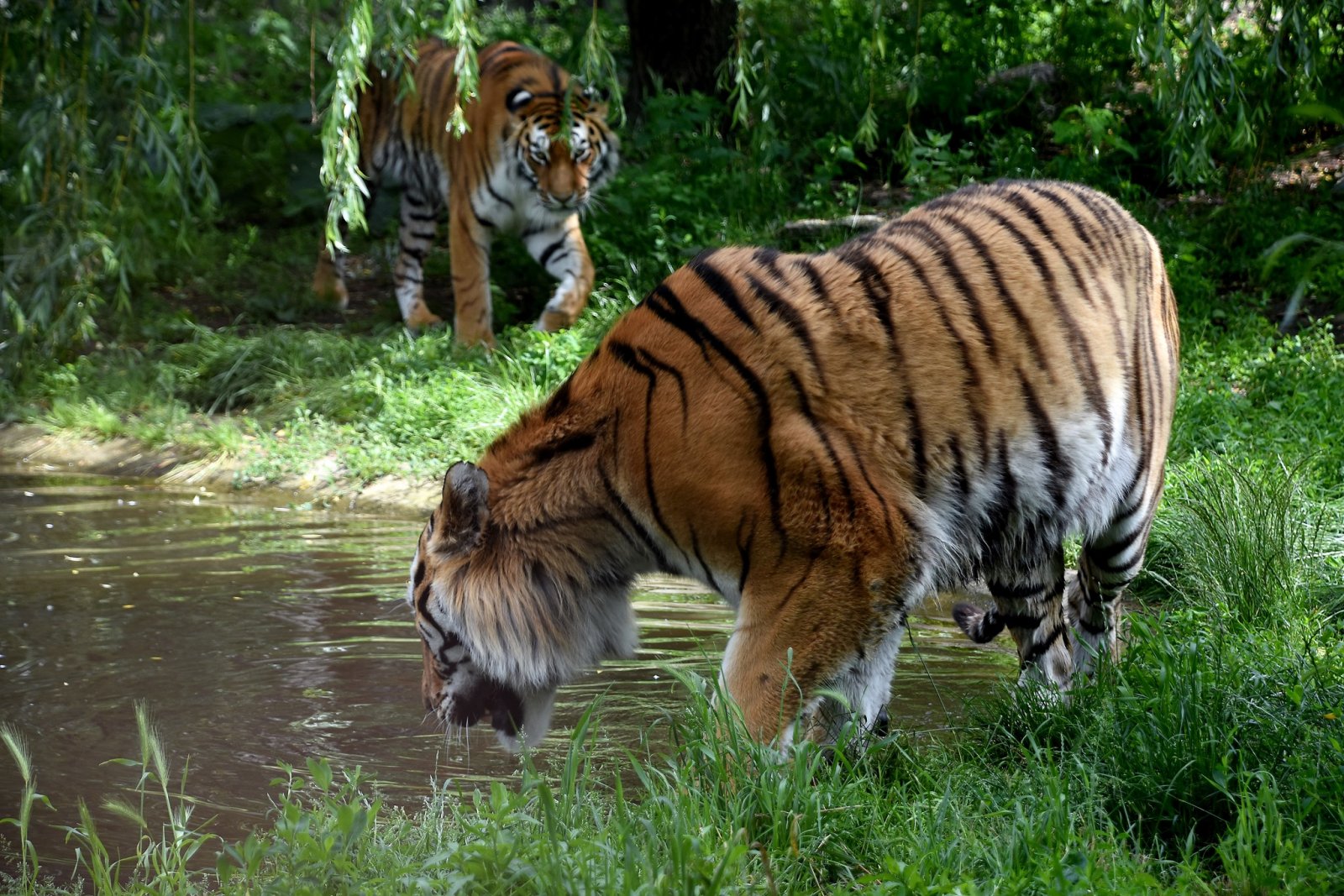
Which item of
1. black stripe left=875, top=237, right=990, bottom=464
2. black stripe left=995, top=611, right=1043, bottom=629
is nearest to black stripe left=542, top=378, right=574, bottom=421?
black stripe left=875, top=237, right=990, bottom=464

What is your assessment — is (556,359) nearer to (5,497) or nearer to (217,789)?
(5,497)

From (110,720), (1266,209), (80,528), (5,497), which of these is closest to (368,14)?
(110,720)

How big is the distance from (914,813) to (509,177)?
657cm

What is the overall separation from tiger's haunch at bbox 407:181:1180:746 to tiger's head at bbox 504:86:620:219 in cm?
494

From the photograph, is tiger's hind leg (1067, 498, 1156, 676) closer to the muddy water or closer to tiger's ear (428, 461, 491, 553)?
the muddy water

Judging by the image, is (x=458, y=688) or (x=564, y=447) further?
(x=458, y=688)

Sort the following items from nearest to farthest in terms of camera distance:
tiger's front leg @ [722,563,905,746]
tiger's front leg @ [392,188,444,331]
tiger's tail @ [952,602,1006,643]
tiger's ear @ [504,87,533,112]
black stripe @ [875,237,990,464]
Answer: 1. tiger's front leg @ [722,563,905,746]
2. black stripe @ [875,237,990,464]
3. tiger's tail @ [952,602,1006,643]
4. tiger's ear @ [504,87,533,112]
5. tiger's front leg @ [392,188,444,331]

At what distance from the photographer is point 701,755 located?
3.07 m

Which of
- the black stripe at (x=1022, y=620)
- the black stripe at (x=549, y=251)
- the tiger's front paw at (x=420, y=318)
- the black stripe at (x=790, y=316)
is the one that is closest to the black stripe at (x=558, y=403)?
the black stripe at (x=790, y=316)

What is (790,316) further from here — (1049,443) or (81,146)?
(81,146)

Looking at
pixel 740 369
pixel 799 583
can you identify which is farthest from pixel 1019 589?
pixel 740 369

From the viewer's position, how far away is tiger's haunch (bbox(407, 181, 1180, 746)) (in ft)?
10.4

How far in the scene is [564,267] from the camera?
869 centimetres

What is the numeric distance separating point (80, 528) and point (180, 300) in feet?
13.4
